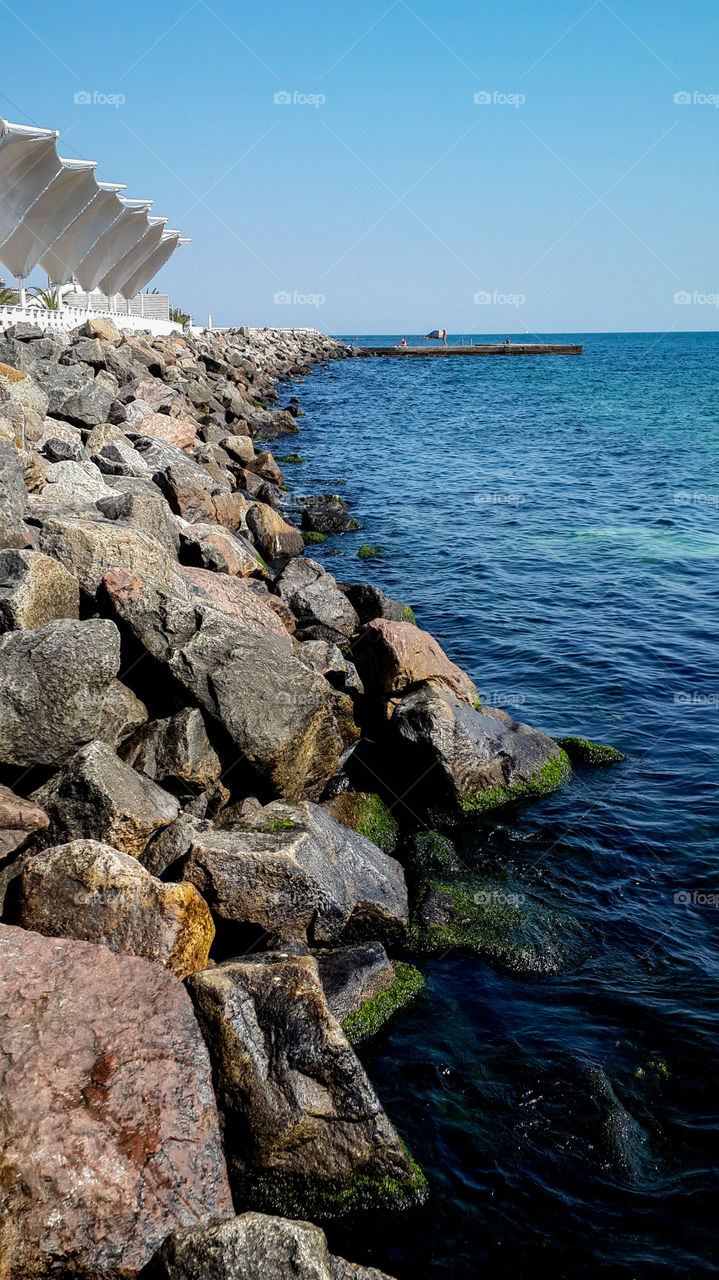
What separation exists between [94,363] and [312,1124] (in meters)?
24.1

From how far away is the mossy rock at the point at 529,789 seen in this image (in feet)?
36.0

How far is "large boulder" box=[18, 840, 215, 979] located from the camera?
648 cm

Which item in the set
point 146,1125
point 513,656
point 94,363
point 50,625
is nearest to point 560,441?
point 94,363

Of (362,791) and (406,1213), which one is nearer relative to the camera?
(406,1213)

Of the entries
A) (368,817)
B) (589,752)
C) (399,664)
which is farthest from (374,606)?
(368,817)

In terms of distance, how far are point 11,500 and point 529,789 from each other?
705 centimetres

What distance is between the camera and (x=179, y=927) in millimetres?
6672

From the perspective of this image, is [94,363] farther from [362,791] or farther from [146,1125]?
[146,1125]

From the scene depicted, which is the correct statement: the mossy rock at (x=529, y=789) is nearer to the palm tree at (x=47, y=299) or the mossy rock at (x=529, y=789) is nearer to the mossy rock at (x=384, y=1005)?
the mossy rock at (x=384, y=1005)

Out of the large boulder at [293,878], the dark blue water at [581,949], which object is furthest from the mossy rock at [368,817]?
the large boulder at [293,878]

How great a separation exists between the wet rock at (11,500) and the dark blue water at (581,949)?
20.3 feet

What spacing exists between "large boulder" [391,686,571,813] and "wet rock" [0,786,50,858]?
480 centimetres

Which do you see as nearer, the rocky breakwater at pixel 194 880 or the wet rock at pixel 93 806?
the rocky breakwater at pixel 194 880

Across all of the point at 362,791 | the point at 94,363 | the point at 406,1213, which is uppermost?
the point at 94,363
